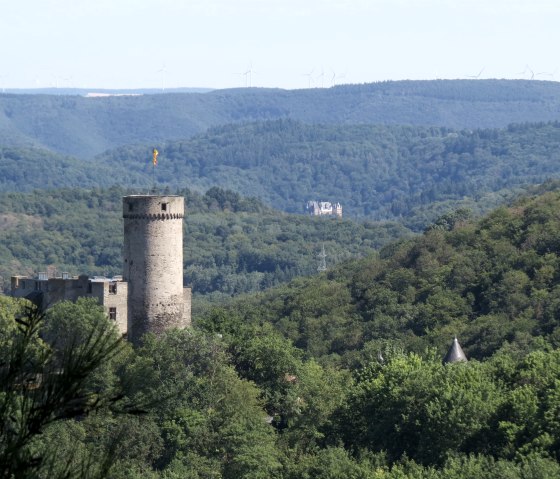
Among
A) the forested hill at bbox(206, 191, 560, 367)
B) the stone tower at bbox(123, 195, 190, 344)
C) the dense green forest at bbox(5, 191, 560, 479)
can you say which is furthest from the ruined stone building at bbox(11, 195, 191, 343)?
the forested hill at bbox(206, 191, 560, 367)

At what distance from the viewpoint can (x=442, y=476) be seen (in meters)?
41.8

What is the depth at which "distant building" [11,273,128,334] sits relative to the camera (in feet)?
173

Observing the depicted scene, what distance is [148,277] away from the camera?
173 ft

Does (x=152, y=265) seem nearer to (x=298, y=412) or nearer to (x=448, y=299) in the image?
(x=298, y=412)

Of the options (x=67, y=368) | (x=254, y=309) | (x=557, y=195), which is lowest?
(x=254, y=309)

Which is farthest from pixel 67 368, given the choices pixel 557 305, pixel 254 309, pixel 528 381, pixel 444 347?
pixel 254 309

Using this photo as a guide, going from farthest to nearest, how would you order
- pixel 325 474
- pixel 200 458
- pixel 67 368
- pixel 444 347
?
pixel 444 347 → pixel 200 458 → pixel 325 474 → pixel 67 368

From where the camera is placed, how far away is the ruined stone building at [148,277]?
5275cm

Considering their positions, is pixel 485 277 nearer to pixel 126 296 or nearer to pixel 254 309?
pixel 254 309

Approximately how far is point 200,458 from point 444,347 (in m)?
25.5

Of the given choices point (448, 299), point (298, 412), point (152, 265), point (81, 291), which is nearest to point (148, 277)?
point (152, 265)

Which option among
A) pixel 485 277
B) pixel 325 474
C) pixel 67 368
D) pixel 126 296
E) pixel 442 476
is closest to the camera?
pixel 67 368

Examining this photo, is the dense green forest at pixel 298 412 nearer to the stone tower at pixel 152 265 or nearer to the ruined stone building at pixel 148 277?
the ruined stone building at pixel 148 277

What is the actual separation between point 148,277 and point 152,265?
409 mm
